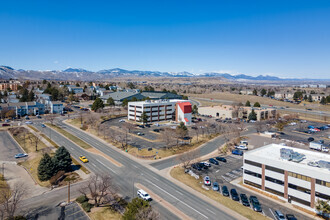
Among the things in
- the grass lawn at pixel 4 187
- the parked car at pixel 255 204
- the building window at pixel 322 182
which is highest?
the building window at pixel 322 182

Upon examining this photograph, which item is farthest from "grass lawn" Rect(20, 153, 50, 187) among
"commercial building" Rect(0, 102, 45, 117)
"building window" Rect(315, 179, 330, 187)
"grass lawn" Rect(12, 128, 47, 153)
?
"commercial building" Rect(0, 102, 45, 117)

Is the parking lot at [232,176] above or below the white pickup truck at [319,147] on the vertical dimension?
below

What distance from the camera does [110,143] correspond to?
60.9m

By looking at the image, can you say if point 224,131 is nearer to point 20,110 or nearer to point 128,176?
point 128,176

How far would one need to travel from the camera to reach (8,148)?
5862 cm

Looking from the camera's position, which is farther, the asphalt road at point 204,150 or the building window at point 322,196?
the asphalt road at point 204,150

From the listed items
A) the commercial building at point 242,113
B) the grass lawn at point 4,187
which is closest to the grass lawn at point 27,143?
the grass lawn at point 4,187

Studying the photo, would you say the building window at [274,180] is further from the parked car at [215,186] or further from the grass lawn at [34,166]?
the grass lawn at [34,166]

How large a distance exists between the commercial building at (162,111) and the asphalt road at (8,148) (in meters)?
41.0

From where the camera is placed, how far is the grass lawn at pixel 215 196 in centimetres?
2905

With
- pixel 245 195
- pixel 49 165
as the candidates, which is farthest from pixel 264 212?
pixel 49 165

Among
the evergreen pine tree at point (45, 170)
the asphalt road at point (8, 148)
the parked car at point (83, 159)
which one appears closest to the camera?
the evergreen pine tree at point (45, 170)

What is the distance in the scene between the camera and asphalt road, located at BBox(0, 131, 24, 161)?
52.4 m

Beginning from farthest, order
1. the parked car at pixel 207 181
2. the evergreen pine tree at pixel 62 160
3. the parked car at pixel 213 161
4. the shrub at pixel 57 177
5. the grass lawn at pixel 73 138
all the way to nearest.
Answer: the grass lawn at pixel 73 138 < the parked car at pixel 213 161 < the evergreen pine tree at pixel 62 160 < the shrub at pixel 57 177 < the parked car at pixel 207 181
